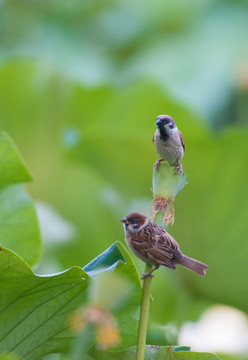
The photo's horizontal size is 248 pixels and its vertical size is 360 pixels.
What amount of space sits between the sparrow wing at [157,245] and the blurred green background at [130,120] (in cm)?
A: 55

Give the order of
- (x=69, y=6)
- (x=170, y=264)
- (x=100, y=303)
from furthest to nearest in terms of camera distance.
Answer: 1. (x=69, y=6)
2. (x=170, y=264)
3. (x=100, y=303)

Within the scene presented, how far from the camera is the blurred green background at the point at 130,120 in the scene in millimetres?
1153

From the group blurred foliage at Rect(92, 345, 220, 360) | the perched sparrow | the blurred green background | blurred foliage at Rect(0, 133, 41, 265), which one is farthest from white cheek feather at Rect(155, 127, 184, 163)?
the blurred green background

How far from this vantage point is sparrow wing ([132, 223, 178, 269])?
55cm

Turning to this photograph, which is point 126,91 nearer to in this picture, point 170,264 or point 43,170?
point 43,170

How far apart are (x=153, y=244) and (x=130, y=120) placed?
1.20 m

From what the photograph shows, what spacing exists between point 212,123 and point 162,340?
1.63 meters

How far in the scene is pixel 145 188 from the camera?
4.00ft

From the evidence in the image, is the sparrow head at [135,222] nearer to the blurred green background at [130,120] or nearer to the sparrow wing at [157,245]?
the sparrow wing at [157,245]

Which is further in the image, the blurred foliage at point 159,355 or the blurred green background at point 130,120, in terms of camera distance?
the blurred green background at point 130,120

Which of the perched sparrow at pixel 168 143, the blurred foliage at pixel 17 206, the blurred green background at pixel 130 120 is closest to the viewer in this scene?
the perched sparrow at pixel 168 143

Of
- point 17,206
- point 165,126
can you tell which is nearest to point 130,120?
point 17,206

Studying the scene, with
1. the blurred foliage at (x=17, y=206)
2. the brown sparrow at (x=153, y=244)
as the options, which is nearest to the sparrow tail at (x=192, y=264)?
the brown sparrow at (x=153, y=244)

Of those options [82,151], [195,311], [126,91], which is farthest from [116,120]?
[195,311]
